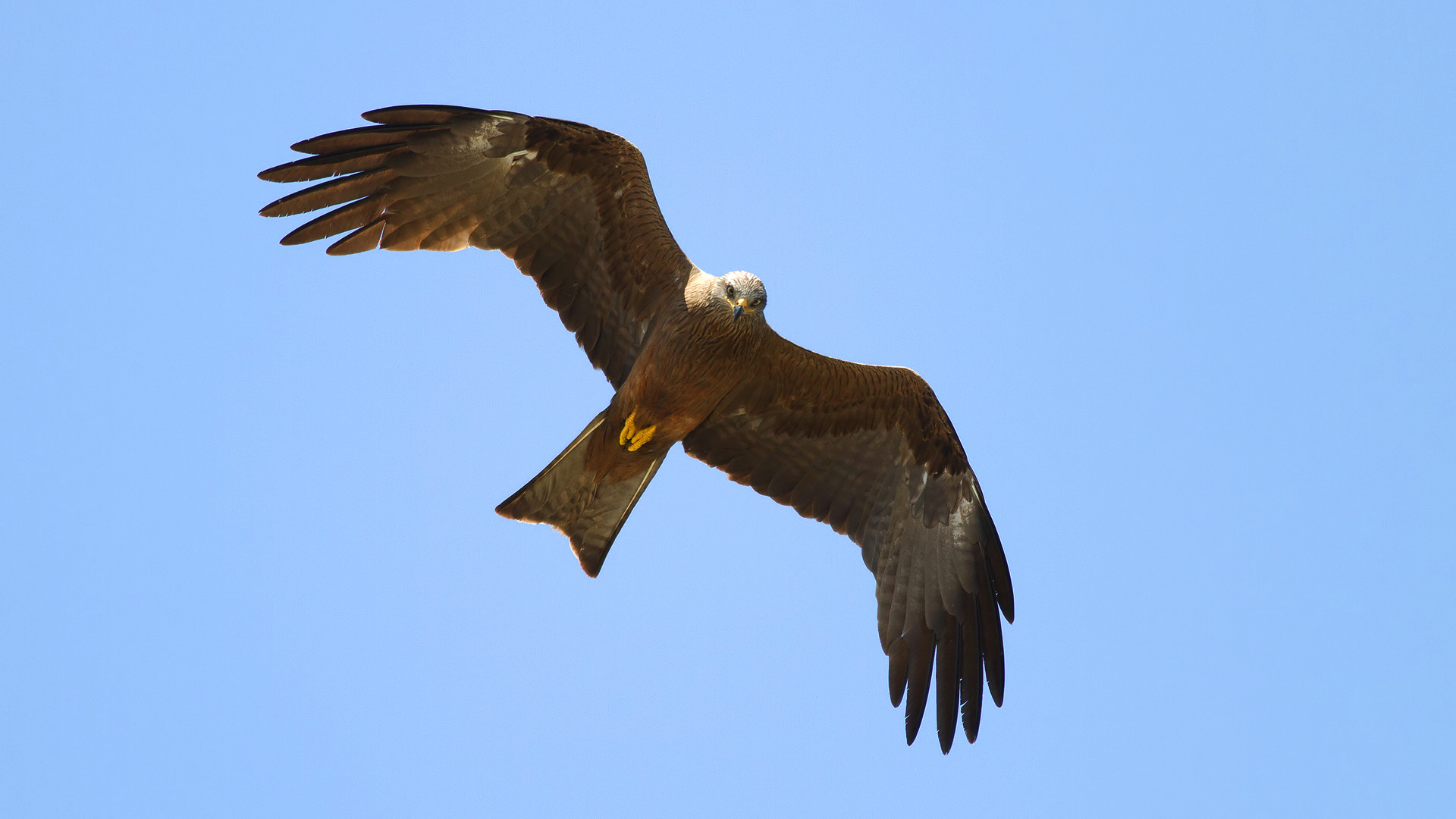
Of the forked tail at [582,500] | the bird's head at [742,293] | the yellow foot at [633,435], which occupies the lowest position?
the forked tail at [582,500]

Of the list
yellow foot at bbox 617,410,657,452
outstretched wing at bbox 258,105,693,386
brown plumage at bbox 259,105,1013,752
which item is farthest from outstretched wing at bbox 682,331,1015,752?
outstretched wing at bbox 258,105,693,386

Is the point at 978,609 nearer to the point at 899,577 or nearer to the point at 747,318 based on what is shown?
the point at 899,577

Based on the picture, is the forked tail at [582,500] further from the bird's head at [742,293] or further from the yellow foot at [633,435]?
the bird's head at [742,293]

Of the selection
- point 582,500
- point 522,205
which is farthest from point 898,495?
point 522,205

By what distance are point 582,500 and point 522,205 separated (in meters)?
2.14

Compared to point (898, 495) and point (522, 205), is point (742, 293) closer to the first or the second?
point (522, 205)

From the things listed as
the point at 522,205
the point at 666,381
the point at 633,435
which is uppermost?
the point at 522,205

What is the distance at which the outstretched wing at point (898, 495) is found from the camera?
9156 millimetres

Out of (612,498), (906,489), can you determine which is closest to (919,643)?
(906,489)

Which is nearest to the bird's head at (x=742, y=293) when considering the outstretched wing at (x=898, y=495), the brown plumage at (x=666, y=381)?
the brown plumage at (x=666, y=381)

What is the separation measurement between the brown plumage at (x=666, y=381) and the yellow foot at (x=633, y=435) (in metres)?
0.01

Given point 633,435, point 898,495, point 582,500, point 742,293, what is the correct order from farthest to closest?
point 898,495
point 582,500
point 633,435
point 742,293

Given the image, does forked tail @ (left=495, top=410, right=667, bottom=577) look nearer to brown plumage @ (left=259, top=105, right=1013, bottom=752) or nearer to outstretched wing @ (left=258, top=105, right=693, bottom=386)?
brown plumage @ (left=259, top=105, right=1013, bottom=752)

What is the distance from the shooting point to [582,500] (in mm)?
8820
